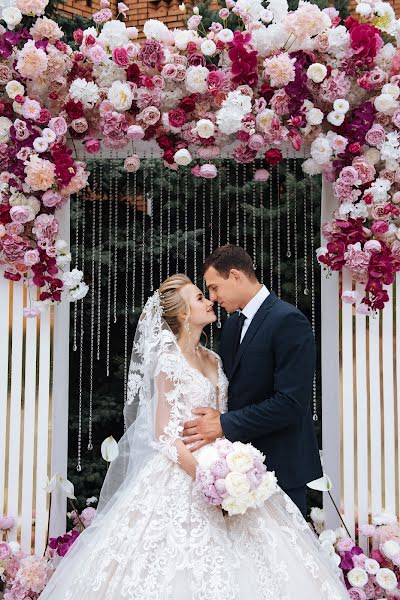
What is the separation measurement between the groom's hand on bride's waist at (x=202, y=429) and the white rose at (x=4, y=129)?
188cm

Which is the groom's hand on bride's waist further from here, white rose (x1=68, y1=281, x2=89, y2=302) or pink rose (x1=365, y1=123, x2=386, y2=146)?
pink rose (x1=365, y1=123, x2=386, y2=146)

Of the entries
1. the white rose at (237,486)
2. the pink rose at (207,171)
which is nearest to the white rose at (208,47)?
the pink rose at (207,171)

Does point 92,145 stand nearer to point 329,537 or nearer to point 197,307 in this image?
point 197,307

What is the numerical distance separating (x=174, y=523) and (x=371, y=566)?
140cm

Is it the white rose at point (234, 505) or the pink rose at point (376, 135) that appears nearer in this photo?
the white rose at point (234, 505)

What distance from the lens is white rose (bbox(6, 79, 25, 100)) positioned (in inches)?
150

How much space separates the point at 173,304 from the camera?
332 centimetres

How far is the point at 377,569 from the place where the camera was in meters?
3.71

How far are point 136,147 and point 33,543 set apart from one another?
2305 millimetres

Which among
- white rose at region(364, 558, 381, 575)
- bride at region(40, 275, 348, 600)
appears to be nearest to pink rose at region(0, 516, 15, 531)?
bride at region(40, 275, 348, 600)

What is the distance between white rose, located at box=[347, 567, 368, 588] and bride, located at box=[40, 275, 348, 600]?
0.76 metres

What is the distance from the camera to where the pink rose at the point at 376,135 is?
150 inches

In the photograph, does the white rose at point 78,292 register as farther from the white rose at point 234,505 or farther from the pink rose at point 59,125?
the white rose at point 234,505

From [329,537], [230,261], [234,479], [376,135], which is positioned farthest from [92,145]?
[329,537]
